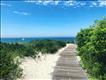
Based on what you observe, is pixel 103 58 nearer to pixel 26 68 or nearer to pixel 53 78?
pixel 53 78

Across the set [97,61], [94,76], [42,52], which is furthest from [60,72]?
[42,52]

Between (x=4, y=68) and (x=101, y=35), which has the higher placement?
(x=101, y=35)

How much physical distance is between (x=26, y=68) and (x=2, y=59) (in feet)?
13.0

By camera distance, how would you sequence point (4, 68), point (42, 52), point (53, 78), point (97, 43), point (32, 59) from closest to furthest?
point (97, 43) < point (4, 68) < point (53, 78) < point (32, 59) < point (42, 52)

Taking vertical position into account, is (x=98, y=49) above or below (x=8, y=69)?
above

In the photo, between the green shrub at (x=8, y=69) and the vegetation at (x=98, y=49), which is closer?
the vegetation at (x=98, y=49)

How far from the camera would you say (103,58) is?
14891 millimetres

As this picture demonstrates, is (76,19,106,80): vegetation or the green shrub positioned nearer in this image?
(76,19,106,80): vegetation

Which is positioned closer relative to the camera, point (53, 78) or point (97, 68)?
point (97, 68)

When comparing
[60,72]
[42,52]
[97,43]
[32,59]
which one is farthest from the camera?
[42,52]

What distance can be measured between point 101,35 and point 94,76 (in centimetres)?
261

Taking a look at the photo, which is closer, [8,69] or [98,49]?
[98,49]

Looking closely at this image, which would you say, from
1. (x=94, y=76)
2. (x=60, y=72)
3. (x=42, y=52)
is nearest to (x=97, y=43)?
(x=94, y=76)

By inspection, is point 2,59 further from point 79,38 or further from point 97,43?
point 79,38
